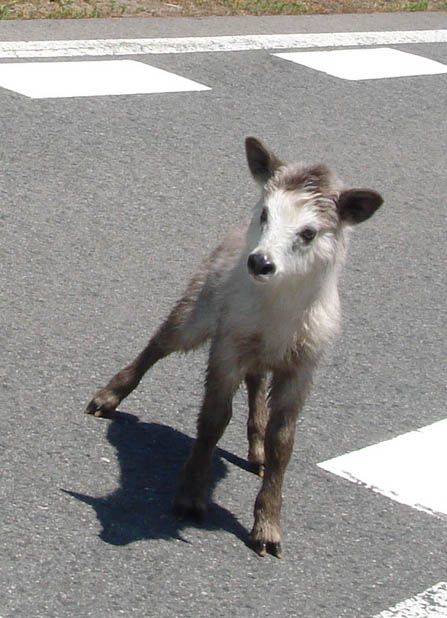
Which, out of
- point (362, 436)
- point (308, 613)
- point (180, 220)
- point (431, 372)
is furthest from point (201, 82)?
point (308, 613)

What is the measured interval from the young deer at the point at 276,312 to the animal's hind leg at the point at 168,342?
9cm

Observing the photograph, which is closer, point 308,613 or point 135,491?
point 308,613

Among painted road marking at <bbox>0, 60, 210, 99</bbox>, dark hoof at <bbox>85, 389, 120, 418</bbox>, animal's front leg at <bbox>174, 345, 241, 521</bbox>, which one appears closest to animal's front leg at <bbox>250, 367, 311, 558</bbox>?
animal's front leg at <bbox>174, 345, 241, 521</bbox>

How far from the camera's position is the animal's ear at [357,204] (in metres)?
4.22

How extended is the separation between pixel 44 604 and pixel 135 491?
76cm

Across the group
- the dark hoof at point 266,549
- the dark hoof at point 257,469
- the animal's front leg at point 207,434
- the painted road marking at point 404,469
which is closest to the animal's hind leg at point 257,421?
the dark hoof at point 257,469

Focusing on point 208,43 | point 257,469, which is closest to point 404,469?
point 257,469

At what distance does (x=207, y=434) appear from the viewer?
4.45 meters

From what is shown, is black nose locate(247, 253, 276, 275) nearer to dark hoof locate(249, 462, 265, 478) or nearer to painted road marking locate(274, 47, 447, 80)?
dark hoof locate(249, 462, 265, 478)

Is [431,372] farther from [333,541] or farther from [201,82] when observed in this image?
[201,82]

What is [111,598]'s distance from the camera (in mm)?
3887

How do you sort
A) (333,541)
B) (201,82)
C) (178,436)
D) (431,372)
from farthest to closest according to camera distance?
1. (201,82)
2. (431,372)
3. (178,436)
4. (333,541)

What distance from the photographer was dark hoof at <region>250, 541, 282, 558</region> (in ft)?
14.1

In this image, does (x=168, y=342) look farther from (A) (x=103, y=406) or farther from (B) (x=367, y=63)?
(B) (x=367, y=63)
